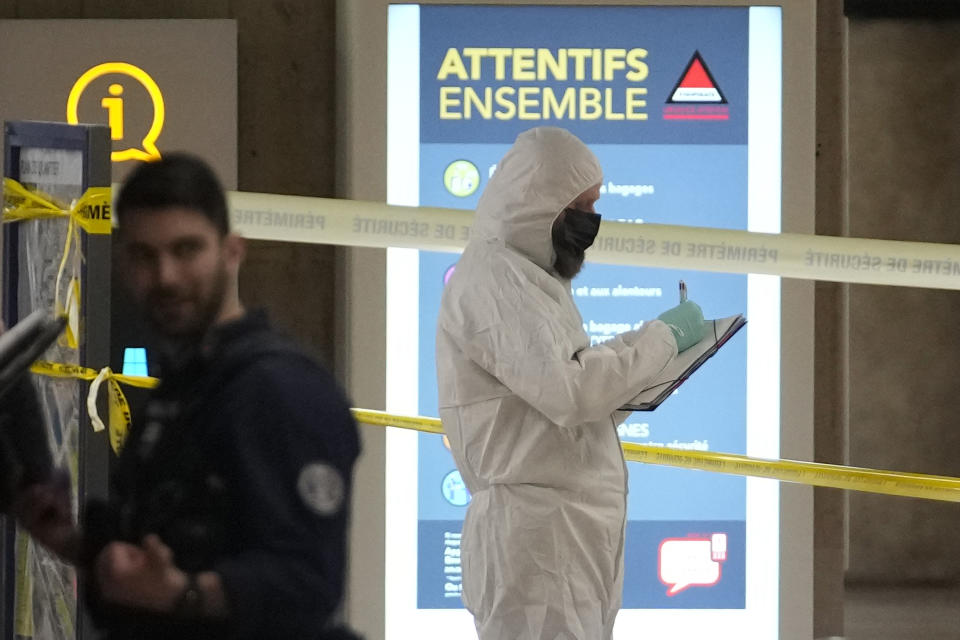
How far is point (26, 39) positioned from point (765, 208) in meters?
2.53

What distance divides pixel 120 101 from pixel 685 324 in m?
2.26

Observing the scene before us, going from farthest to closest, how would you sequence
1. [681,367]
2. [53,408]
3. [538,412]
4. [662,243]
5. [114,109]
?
[114,109] → [662,243] → [681,367] → [538,412] → [53,408]

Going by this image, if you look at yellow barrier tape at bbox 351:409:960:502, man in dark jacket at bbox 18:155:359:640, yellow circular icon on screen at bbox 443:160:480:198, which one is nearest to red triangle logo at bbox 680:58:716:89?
yellow circular icon on screen at bbox 443:160:480:198

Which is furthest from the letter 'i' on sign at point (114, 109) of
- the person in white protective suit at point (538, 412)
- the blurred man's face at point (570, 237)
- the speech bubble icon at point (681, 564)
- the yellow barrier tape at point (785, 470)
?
the speech bubble icon at point (681, 564)

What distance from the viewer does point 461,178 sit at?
4.70 m

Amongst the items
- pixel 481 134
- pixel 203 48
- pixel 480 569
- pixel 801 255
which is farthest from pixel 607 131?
pixel 480 569

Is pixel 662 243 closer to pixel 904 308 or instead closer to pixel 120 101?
pixel 120 101

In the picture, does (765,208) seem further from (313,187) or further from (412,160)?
(313,187)

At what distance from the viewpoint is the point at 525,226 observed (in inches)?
131

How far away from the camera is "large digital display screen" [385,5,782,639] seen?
466cm

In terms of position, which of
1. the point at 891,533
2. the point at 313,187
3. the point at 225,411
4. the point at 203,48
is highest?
the point at 203,48

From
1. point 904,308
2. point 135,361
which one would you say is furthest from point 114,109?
point 904,308

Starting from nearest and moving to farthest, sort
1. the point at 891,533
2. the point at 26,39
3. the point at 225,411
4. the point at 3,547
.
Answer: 1. the point at 225,411
2. the point at 3,547
3. the point at 26,39
4. the point at 891,533

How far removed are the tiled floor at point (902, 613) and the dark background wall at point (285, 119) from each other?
3057mm
